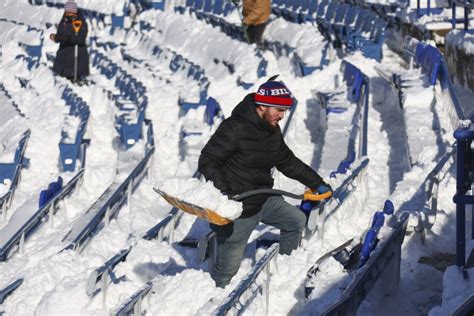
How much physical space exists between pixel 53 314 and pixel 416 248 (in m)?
2.61

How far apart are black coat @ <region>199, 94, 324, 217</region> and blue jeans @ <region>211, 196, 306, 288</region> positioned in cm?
9

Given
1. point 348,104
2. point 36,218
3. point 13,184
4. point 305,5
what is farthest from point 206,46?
point 36,218

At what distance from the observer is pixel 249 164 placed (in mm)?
7359

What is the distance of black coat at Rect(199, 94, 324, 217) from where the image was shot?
7191 millimetres

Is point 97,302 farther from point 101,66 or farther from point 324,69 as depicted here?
point 101,66

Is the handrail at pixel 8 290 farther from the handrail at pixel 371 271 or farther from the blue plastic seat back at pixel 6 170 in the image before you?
the blue plastic seat back at pixel 6 170

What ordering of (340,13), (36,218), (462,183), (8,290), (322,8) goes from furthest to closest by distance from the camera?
(322,8) → (340,13) → (36,218) → (8,290) → (462,183)

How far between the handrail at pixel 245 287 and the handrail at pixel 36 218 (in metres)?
3.49

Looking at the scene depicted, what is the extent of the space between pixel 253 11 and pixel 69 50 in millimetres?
3262

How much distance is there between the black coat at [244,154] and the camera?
283 inches

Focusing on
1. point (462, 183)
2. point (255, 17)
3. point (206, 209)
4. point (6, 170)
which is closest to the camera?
point (462, 183)

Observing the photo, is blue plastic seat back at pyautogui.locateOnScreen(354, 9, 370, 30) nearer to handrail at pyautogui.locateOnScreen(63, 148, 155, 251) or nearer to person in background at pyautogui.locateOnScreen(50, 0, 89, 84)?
person in background at pyautogui.locateOnScreen(50, 0, 89, 84)

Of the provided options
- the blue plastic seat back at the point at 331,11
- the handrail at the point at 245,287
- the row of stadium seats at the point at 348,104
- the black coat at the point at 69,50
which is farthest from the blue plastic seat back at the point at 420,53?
the black coat at the point at 69,50

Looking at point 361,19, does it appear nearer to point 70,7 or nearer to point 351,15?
point 351,15
